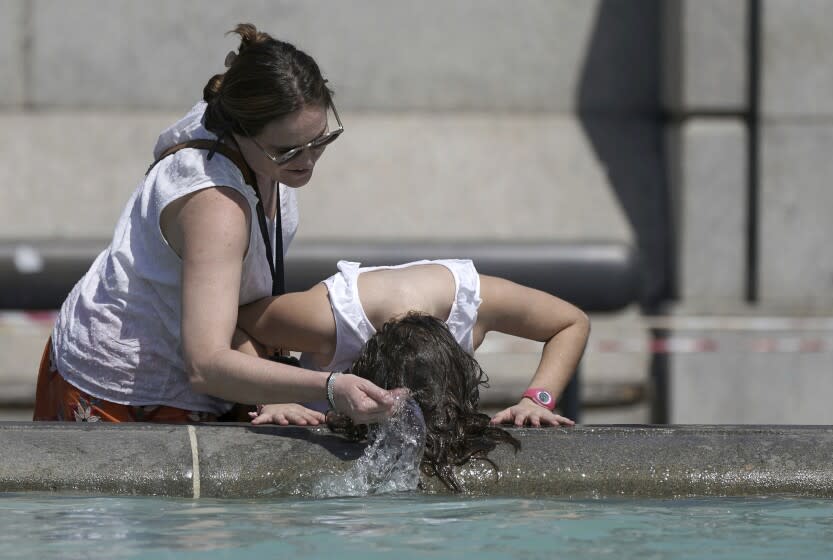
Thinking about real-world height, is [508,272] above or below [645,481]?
above

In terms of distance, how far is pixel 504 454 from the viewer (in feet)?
11.1

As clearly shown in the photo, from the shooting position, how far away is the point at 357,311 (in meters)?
3.44

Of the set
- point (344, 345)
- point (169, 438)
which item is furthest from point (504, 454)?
point (169, 438)

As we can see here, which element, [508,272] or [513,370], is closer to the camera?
[508,272]

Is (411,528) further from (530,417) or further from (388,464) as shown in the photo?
(530,417)

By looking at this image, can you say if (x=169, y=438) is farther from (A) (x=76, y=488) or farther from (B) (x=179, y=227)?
(B) (x=179, y=227)

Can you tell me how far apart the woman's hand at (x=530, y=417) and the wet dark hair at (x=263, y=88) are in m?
0.87

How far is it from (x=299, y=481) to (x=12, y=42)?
596 centimetres

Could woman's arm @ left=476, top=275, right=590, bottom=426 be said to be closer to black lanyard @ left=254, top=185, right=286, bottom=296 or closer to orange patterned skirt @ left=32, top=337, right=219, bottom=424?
black lanyard @ left=254, top=185, right=286, bottom=296

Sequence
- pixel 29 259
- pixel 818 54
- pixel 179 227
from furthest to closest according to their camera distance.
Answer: pixel 818 54 → pixel 29 259 → pixel 179 227

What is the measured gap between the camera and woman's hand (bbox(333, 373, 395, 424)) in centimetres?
312

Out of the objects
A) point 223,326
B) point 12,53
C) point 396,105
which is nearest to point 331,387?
point 223,326

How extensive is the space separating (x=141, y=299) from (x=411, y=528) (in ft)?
2.87

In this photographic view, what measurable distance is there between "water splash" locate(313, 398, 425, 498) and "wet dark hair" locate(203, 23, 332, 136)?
28.0 inches
